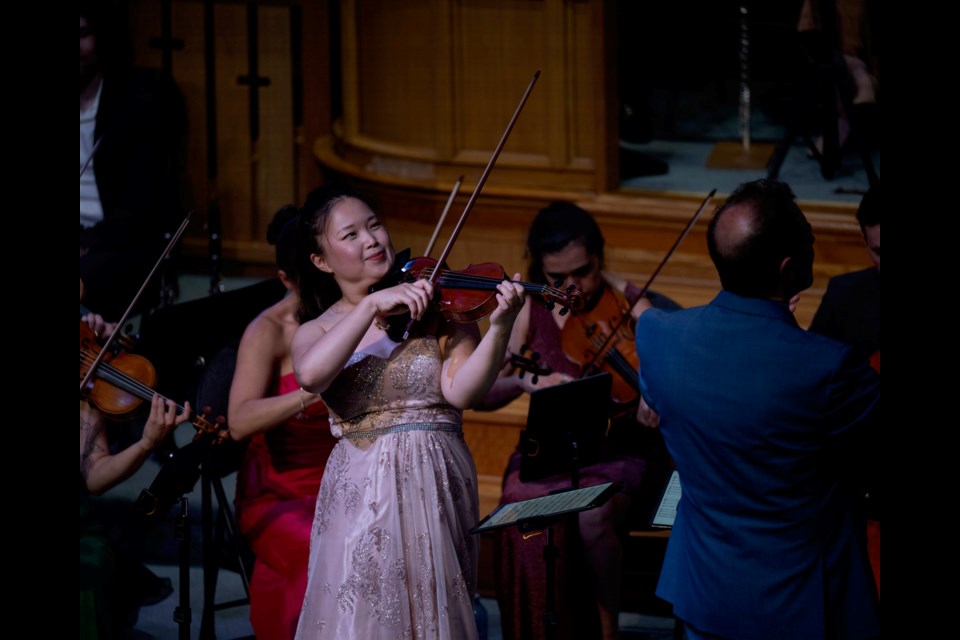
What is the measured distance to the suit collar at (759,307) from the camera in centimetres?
194

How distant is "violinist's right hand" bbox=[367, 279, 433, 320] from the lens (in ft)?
7.63

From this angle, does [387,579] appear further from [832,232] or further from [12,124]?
[832,232]

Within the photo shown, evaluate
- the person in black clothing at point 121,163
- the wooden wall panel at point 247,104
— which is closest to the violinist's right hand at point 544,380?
the person in black clothing at point 121,163

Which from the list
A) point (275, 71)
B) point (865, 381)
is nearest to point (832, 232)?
point (865, 381)

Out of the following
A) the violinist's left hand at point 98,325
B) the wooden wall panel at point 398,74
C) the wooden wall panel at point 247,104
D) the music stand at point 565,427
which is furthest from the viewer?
the wooden wall panel at point 247,104

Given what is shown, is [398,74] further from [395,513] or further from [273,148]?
[395,513]

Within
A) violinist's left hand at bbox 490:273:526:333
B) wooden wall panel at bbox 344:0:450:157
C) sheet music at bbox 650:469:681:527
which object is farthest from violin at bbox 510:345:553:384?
wooden wall panel at bbox 344:0:450:157

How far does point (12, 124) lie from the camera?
1720 mm

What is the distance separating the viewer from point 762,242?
1.93 m

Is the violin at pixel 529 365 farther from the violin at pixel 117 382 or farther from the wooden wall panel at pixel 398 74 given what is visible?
the wooden wall panel at pixel 398 74

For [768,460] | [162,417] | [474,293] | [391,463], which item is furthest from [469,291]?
[162,417]

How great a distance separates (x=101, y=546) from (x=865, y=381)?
2.08m

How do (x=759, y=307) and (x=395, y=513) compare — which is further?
(x=395, y=513)

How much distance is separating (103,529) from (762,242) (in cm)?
207
